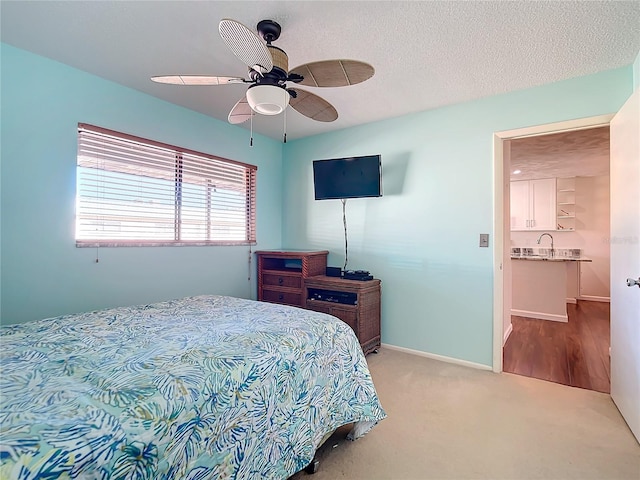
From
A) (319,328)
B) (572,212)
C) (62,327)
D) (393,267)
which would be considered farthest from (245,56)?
(572,212)

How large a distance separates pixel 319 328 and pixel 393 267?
1854 millimetres

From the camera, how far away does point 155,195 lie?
290cm

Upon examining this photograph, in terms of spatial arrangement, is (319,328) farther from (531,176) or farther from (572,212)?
(572,212)

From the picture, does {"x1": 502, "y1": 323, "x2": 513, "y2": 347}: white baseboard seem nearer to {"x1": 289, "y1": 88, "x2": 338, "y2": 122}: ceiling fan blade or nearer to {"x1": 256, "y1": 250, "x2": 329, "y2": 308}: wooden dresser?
{"x1": 256, "y1": 250, "x2": 329, "y2": 308}: wooden dresser

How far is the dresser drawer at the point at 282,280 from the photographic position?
354cm

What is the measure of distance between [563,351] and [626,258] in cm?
178

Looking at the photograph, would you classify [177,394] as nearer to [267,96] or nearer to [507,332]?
[267,96]

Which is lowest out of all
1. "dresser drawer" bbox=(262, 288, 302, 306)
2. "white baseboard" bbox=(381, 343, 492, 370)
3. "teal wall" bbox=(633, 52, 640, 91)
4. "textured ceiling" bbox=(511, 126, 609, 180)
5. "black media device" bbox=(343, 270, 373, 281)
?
"white baseboard" bbox=(381, 343, 492, 370)

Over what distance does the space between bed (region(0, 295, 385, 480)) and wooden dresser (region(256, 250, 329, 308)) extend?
1.51m

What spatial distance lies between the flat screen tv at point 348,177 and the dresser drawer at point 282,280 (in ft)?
3.08

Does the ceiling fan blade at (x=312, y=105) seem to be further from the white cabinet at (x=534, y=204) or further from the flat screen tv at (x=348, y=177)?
the white cabinet at (x=534, y=204)

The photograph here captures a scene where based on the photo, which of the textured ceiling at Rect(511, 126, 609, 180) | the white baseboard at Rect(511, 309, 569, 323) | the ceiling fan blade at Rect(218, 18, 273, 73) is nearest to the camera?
the ceiling fan blade at Rect(218, 18, 273, 73)

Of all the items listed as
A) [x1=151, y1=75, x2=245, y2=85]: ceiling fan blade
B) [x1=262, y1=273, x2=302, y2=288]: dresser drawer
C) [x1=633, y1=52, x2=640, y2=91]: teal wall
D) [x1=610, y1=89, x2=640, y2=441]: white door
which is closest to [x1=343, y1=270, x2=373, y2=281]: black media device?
[x1=262, y1=273, x2=302, y2=288]: dresser drawer

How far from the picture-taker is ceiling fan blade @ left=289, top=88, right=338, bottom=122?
1.89 metres
